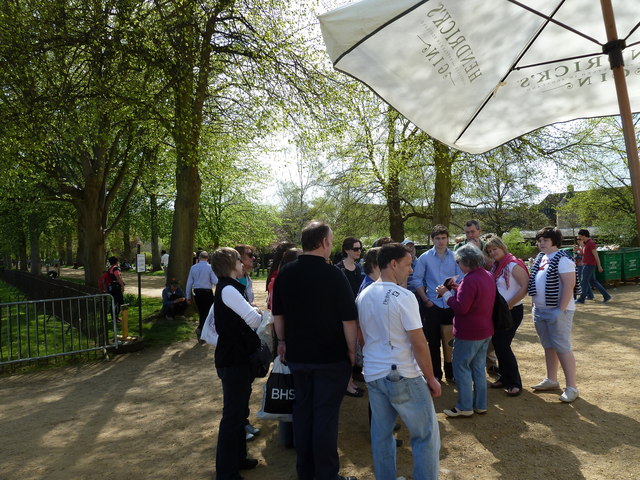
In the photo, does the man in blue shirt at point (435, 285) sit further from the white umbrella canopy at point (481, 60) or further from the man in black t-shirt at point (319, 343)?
the man in black t-shirt at point (319, 343)

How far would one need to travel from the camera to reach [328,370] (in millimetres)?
3082

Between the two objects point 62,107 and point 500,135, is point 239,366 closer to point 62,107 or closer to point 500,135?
point 500,135

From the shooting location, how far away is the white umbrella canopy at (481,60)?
275 centimetres

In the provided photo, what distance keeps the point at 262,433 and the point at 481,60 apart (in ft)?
12.8

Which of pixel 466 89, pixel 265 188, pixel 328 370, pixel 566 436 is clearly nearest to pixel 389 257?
pixel 328 370

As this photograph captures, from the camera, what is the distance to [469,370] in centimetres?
446

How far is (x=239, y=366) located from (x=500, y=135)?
275cm

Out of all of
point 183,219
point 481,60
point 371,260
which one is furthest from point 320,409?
point 183,219

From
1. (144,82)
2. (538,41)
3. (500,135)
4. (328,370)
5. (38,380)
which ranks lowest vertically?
(38,380)

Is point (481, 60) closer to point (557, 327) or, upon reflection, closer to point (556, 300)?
point (556, 300)

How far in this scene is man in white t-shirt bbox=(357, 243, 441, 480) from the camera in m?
2.83

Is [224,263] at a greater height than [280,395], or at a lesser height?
greater

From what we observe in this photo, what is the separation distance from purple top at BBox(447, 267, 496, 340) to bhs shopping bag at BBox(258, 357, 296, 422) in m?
1.81

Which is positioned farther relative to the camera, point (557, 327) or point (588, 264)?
point (588, 264)
